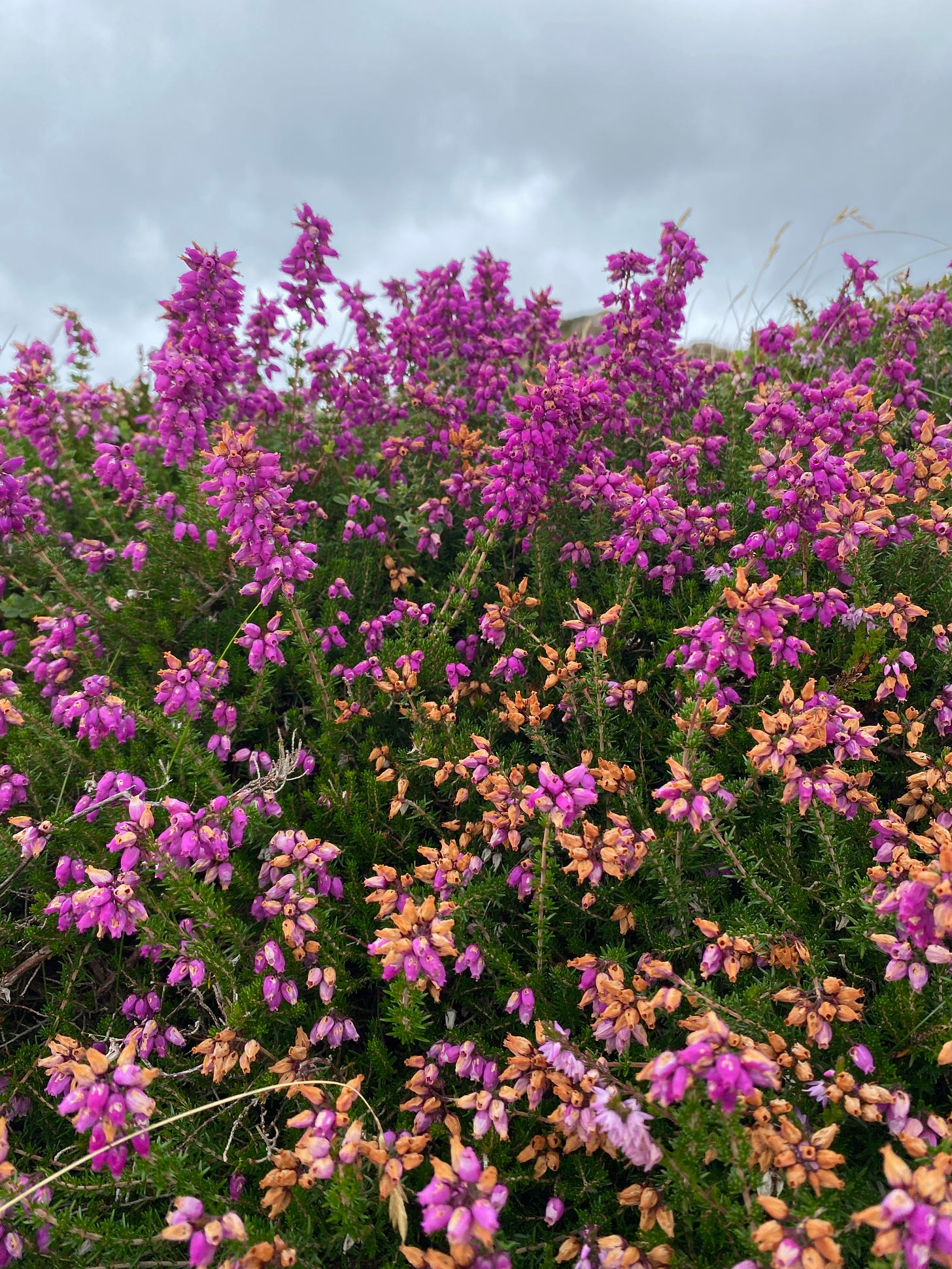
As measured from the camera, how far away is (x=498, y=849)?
3.18m

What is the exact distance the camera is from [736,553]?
11.7 feet

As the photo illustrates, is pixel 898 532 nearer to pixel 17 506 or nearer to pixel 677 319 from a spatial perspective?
pixel 677 319

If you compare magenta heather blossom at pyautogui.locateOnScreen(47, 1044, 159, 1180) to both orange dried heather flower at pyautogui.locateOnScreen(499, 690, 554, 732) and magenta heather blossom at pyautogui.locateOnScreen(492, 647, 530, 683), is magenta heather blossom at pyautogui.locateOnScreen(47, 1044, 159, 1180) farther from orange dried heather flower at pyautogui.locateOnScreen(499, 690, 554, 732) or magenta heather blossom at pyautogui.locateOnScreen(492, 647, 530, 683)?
magenta heather blossom at pyautogui.locateOnScreen(492, 647, 530, 683)

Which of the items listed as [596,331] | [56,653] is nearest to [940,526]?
[56,653]

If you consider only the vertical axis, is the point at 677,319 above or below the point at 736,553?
above

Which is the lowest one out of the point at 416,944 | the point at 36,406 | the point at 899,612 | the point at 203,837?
the point at 416,944

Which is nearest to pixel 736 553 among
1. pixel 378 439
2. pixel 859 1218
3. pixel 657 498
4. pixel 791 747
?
pixel 657 498

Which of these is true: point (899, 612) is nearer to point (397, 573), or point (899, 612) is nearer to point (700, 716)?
point (700, 716)

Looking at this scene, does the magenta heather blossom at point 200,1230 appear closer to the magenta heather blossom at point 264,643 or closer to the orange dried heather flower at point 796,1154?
the orange dried heather flower at point 796,1154

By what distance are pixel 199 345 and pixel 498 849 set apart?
3.30 m

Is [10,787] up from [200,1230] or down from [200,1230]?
up

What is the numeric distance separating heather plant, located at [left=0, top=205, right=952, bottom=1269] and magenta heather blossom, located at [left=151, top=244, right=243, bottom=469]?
0.10 ft

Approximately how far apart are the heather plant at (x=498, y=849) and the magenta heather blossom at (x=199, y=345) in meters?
0.03

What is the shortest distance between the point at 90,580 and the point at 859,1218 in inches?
223
